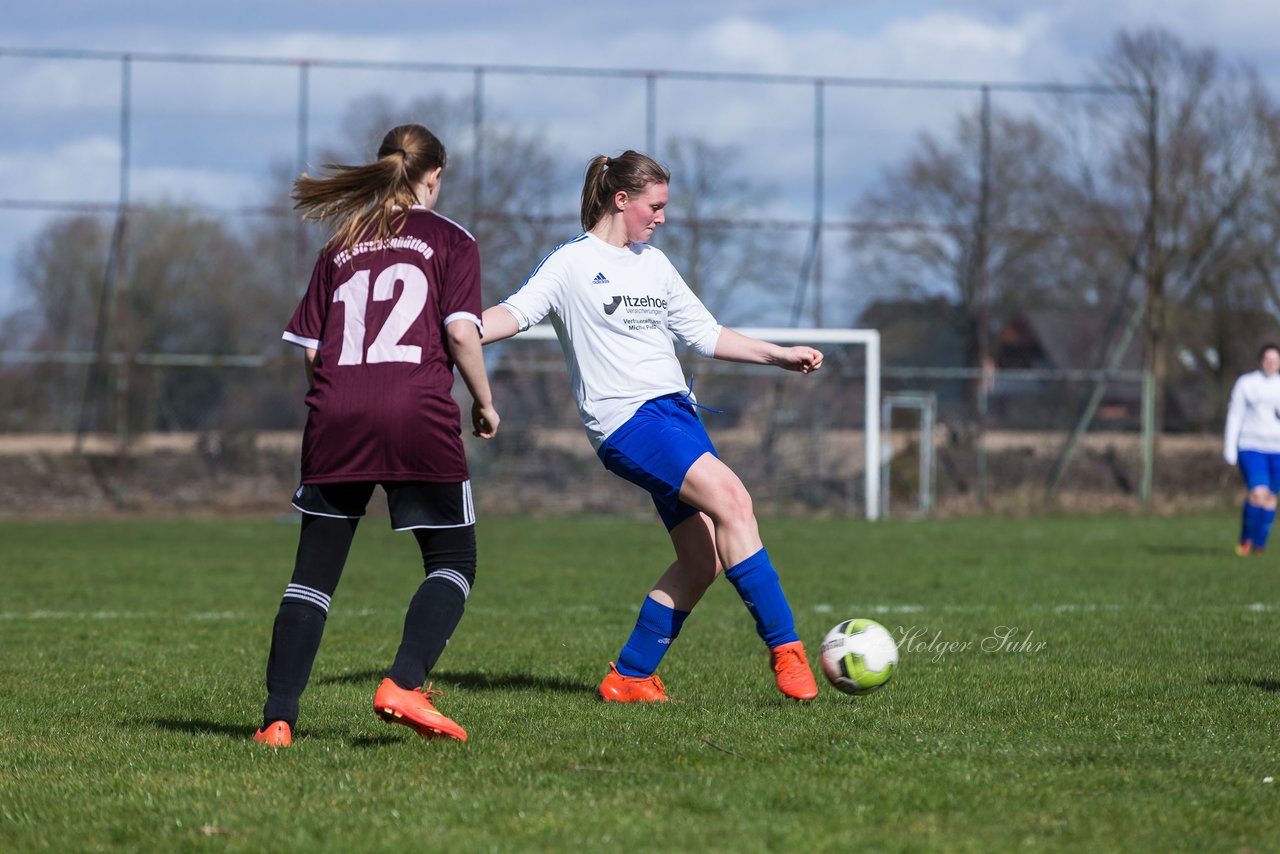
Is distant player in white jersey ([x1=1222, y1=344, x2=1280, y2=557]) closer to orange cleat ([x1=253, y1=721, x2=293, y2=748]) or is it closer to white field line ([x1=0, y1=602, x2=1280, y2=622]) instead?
white field line ([x1=0, y1=602, x2=1280, y2=622])

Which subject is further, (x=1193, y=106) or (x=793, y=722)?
(x=1193, y=106)

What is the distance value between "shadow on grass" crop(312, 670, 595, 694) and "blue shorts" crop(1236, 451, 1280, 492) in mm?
9513

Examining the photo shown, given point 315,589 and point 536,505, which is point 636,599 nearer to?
point 315,589

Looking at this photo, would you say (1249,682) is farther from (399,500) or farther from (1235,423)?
(1235,423)

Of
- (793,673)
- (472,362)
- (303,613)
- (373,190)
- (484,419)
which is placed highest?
(373,190)

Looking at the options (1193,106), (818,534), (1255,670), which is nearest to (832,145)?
(1193,106)

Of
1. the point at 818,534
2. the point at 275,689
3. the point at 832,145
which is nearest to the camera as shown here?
the point at 275,689

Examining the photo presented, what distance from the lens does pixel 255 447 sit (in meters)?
21.4

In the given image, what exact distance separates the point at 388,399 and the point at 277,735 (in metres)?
1.04

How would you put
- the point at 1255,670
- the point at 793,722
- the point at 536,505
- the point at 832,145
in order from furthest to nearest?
the point at 832,145
the point at 536,505
the point at 1255,670
the point at 793,722

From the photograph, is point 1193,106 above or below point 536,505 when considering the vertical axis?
above

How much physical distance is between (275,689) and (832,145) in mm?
20856

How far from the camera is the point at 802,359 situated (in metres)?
5.07

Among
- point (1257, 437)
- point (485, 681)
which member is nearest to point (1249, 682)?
point (485, 681)
